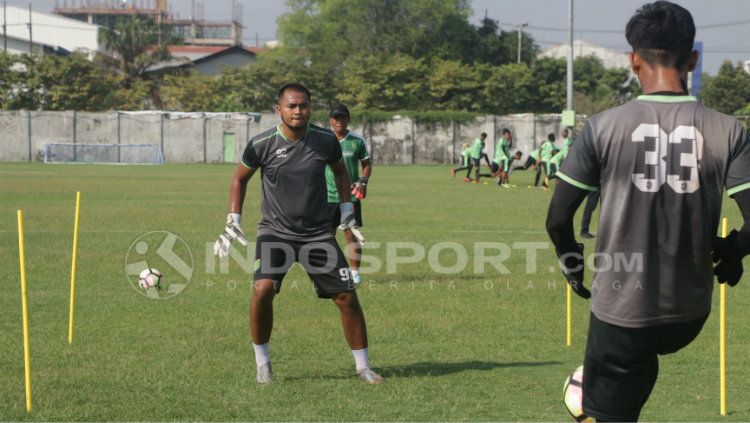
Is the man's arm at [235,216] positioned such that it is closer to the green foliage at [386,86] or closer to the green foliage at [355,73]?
the green foliage at [355,73]

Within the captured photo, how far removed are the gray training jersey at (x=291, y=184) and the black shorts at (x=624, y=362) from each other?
3.82 m

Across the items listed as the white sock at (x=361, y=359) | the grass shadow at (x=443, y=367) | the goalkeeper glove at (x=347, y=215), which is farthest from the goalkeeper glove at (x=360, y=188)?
the white sock at (x=361, y=359)

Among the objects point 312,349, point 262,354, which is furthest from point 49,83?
point 262,354

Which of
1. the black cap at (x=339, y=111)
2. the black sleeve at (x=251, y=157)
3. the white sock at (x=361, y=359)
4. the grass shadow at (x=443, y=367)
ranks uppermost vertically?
the black cap at (x=339, y=111)

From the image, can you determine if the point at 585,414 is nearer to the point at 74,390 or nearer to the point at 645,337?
the point at 645,337

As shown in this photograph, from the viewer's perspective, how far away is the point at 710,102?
73.9 metres

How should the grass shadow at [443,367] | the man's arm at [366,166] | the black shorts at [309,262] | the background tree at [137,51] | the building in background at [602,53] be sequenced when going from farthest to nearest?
the building in background at [602,53]
the background tree at [137,51]
the man's arm at [366,166]
the grass shadow at [443,367]
the black shorts at [309,262]

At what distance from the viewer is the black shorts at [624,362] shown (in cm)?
406

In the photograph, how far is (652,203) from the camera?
3.94 m

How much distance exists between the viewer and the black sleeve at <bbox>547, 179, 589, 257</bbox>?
13.3 ft

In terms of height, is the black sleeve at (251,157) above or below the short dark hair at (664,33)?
below

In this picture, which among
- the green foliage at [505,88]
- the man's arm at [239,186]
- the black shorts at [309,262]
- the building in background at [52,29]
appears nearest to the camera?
the black shorts at [309,262]

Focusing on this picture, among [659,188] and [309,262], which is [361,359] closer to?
[309,262]

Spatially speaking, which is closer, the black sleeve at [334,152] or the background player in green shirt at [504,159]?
the black sleeve at [334,152]
